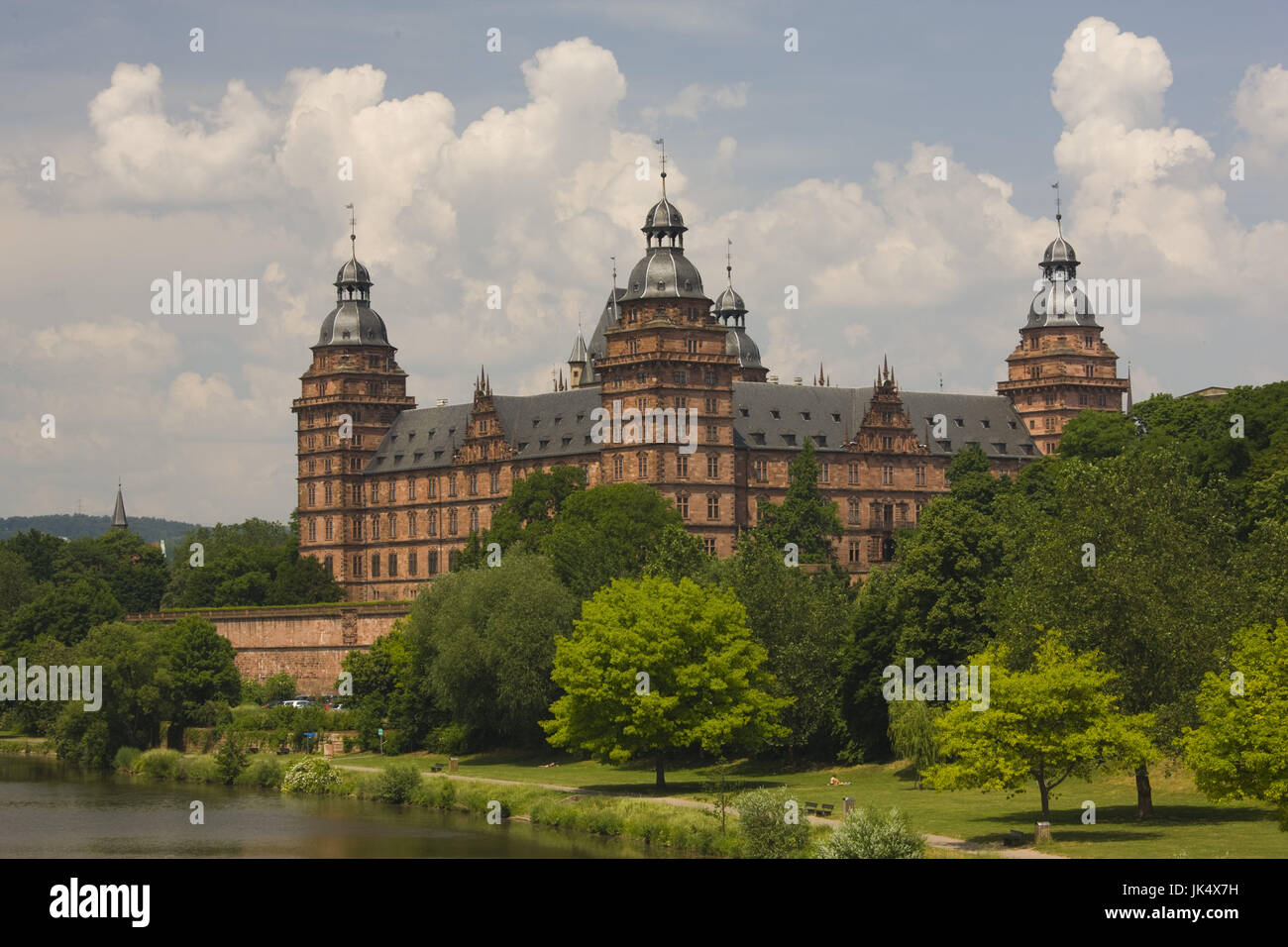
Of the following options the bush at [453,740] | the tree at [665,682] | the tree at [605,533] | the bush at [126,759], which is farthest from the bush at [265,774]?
the tree at [605,533]

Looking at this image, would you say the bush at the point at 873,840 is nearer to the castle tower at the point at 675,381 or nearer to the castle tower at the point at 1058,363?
the castle tower at the point at 675,381

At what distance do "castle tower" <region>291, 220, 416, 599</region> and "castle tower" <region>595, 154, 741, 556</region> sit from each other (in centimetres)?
3226

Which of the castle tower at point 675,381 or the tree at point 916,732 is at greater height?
the castle tower at point 675,381

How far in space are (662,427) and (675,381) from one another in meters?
3.11

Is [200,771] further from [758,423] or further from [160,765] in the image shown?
[758,423]

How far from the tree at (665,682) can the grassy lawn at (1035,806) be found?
1.91 meters

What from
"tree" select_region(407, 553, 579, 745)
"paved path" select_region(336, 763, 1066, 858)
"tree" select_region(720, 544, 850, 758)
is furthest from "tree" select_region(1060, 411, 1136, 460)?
"paved path" select_region(336, 763, 1066, 858)

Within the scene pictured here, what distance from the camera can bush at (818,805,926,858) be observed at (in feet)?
147

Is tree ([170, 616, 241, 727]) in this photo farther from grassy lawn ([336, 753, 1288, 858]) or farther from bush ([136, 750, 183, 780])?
grassy lawn ([336, 753, 1288, 858])

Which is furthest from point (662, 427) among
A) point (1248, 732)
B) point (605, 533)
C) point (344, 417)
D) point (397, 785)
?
point (1248, 732)

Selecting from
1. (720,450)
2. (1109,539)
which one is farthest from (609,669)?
(720,450)

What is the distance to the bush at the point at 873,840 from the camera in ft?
147
